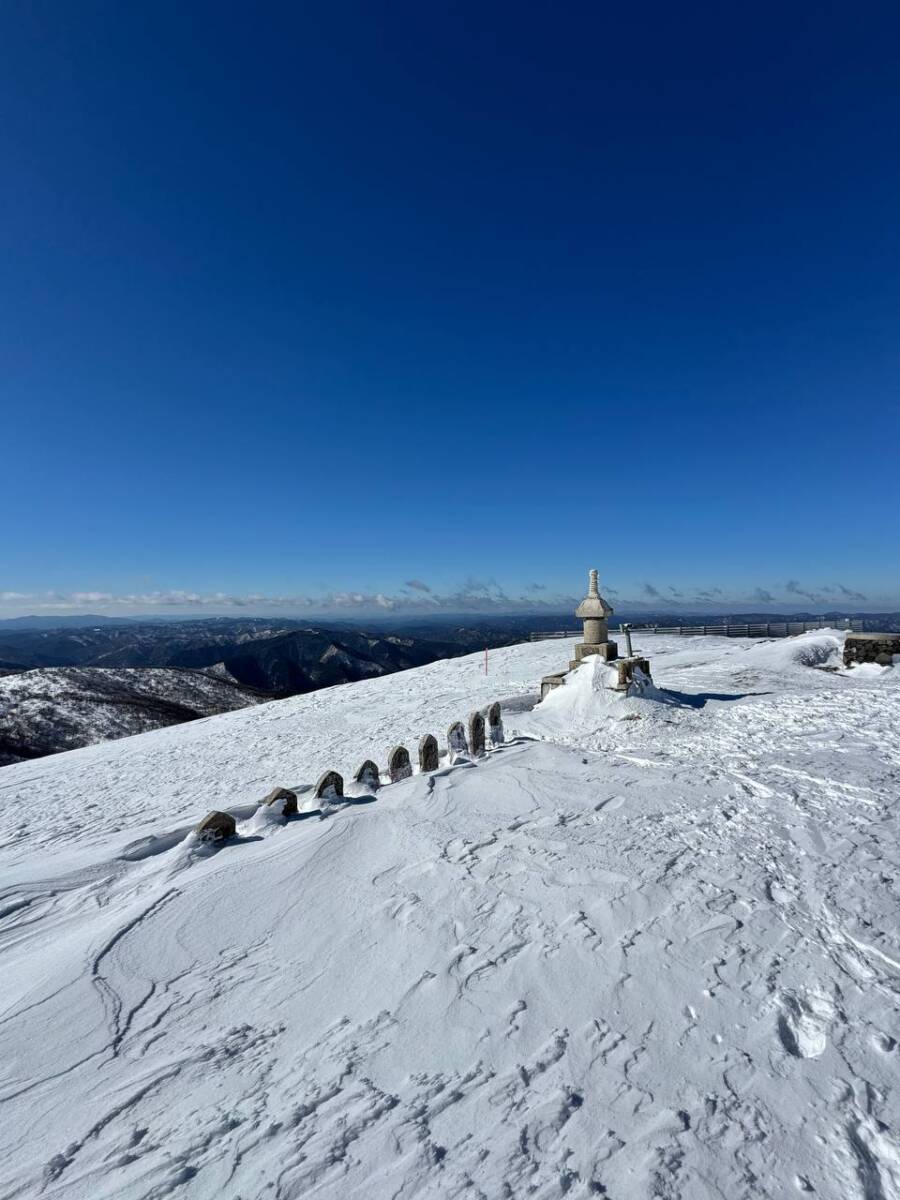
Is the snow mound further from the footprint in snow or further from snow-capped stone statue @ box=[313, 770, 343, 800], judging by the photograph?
the footprint in snow

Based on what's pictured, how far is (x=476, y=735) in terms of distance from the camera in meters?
10.4

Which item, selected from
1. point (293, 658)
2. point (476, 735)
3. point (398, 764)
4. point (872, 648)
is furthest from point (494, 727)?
point (293, 658)

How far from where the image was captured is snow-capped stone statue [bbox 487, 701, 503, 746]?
11320 millimetres

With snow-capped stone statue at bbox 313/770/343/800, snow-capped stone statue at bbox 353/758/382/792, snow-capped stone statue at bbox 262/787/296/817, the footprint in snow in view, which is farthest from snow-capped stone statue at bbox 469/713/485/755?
the footprint in snow

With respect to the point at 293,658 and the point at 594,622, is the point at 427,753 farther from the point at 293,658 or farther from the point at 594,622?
the point at 293,658

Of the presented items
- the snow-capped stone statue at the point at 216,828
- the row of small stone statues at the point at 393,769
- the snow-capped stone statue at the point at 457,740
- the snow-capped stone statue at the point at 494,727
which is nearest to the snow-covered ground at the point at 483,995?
the snow-capped stone statue at the point at 216,828

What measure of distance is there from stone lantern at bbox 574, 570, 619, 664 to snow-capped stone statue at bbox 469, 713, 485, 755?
15.9 feet

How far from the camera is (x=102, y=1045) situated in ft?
12.4

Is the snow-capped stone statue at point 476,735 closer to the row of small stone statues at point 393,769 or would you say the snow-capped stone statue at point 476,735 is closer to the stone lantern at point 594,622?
the row of small stone statues at point 393,769

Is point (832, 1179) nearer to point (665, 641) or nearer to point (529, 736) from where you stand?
point (529, 736)

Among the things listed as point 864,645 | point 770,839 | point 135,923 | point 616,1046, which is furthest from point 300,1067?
point 864,645

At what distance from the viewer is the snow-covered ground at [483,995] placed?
2770 millimetres

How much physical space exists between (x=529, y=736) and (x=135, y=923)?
7814mm

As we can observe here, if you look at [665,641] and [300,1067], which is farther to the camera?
[665,641]
